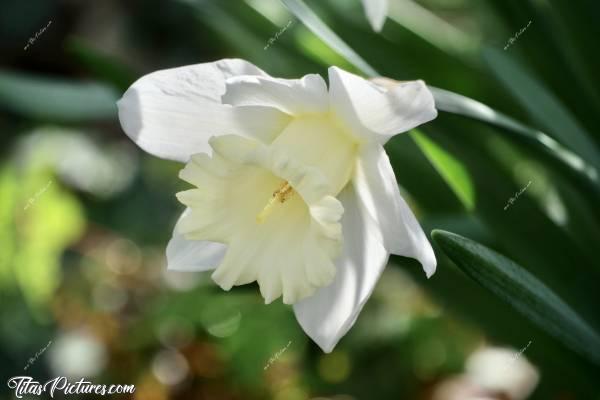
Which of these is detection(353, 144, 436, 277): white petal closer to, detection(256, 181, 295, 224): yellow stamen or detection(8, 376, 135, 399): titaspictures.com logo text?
detection(256, 181, 295, 224): yellow stamen

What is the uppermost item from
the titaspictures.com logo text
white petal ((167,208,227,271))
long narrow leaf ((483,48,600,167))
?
long narrow leaf ((483,48,600,167))

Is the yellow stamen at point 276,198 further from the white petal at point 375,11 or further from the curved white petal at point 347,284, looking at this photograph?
the white petal at point 375,11

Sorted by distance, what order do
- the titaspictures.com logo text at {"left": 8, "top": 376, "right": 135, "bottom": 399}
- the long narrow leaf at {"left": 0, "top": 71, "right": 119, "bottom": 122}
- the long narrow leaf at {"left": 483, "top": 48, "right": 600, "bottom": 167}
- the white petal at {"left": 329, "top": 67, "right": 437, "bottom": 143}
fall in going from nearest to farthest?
the white petal at {"left": 329, "top": 67, "right": 437, "bottom": 143}, the long narrow leaf at {"left": 483, "top": 48, "right": 600, "bottom": 167}, the titaspictures.com logo text at {"left": 8, "top": 376, "right": 135, "bottom": 399}, the long narrow leaf at {"left": 0, "top": 71, "right": 119, "bottom": 122}

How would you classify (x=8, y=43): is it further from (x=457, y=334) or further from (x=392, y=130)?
(x=392, y=130)

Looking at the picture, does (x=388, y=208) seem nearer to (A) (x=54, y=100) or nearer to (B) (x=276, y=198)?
(B) (x=276, y=198)

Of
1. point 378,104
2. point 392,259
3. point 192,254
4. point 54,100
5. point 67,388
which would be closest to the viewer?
point 378,104

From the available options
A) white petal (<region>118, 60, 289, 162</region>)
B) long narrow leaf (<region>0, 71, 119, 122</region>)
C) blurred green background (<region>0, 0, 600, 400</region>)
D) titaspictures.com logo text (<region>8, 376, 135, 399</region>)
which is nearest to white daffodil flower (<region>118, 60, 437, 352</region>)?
white petal (<region>118, 60, 289, 162</region>)

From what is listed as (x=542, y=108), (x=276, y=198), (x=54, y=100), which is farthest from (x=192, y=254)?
(x=54, y=100)
